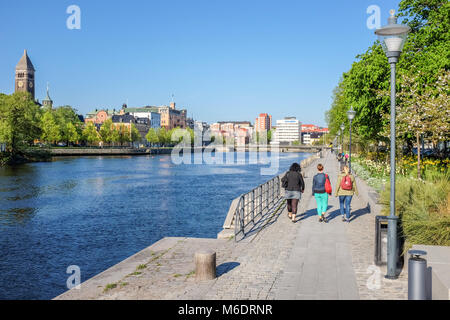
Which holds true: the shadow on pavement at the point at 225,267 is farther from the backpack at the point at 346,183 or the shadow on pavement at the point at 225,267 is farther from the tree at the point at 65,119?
the tree at the point at 65,119

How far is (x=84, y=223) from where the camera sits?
2150 centimetres

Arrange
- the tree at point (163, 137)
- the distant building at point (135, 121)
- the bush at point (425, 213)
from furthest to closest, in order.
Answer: the distant building at point (135, 121), the tree at point (163, 137), the bush at point (425, 213)

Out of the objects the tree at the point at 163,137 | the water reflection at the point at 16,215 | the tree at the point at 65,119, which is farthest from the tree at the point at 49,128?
the water reflection at the point at 16,215

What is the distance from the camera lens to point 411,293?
21.8 feet

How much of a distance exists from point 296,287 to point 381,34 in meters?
5.08

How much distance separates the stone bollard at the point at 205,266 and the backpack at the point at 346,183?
6.96 metres

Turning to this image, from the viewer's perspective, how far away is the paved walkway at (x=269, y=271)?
752 cm

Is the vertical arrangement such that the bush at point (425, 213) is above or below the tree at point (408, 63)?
below

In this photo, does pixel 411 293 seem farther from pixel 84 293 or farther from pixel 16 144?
pixel 16 144

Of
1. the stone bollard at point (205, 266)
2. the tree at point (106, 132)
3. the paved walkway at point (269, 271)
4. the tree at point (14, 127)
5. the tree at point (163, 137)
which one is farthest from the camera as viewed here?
the tree at point (163, 137)

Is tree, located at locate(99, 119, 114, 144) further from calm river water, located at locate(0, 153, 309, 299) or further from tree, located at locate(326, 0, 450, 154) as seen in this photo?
tree, located at locate(326, 0, 450, 154)

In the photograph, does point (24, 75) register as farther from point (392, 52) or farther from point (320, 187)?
point (392, 52)

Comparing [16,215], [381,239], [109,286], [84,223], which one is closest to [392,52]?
[381,239]

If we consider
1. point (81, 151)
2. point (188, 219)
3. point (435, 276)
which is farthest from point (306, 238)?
point (81, 151)
